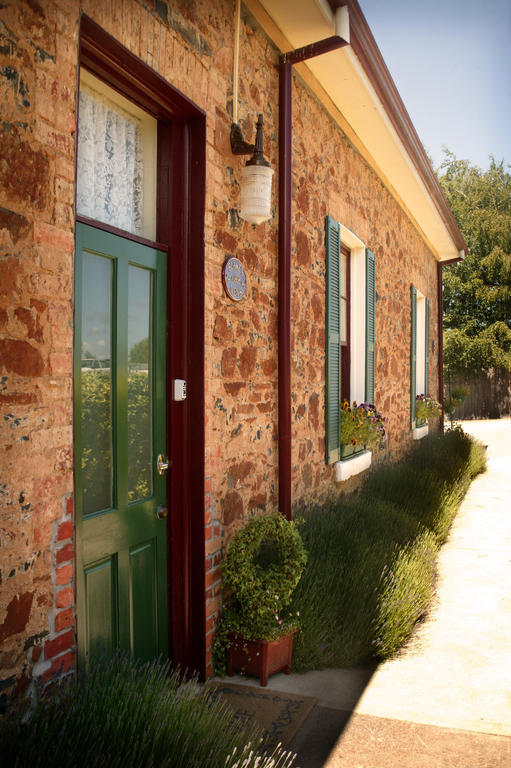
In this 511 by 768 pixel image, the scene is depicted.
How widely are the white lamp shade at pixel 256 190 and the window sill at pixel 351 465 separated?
249 centimetres

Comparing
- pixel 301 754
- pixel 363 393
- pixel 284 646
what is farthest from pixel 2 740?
pixel 363 393

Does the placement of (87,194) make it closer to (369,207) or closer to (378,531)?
(378,531)

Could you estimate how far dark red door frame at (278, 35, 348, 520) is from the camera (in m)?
3.94

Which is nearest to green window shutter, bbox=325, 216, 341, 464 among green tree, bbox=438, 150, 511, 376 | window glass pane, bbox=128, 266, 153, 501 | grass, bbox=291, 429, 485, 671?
grass, bbox=291, 429, 485, 671

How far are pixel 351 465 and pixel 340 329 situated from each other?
1302 millimetres

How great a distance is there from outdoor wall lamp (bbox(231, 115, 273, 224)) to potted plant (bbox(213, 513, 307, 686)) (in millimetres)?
1655

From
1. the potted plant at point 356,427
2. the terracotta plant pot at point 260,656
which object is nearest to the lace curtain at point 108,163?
the terracotta plant pot at point 260,656

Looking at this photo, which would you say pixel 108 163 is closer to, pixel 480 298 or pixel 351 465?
pixel 351 465

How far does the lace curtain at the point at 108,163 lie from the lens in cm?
259

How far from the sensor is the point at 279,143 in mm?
3990

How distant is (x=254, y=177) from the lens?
11.0 ft

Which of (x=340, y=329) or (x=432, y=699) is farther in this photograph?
(x=340, y=329)

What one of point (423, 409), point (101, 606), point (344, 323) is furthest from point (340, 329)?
point (423, 409)

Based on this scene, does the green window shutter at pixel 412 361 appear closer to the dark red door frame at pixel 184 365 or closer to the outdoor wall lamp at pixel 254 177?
the outdoor wall lamp at pixel 254 177
